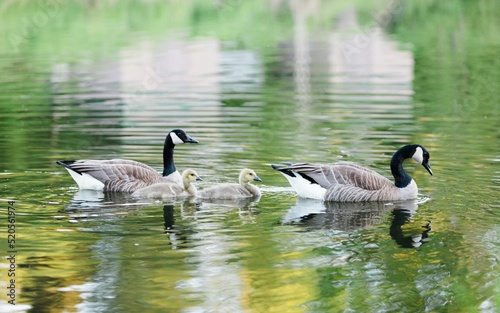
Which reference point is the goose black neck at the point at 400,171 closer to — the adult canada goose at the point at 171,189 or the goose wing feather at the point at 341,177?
the goose wing feather at the point at 341,177

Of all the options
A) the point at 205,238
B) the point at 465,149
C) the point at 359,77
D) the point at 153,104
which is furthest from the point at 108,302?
the point at 359,77

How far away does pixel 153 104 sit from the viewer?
24.2m

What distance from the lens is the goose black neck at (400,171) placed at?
564 inches

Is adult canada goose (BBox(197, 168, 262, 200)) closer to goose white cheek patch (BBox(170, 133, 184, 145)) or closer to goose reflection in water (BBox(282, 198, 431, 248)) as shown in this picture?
goose reflection in water (BBox(282, 198, 431, 248))

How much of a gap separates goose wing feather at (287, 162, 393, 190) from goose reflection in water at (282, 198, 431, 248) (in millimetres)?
255

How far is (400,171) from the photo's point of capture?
1441 centimetres

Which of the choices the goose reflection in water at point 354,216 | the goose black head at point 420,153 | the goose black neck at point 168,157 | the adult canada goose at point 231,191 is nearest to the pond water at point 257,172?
the goose reflection in water at point 354,216

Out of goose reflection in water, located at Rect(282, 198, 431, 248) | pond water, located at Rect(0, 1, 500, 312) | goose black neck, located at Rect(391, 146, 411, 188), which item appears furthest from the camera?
goose black neck, located at Rect(391, 146, 411, 188)

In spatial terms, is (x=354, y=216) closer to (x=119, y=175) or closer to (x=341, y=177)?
(x=341, y=177)

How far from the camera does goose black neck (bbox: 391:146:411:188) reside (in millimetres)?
14328

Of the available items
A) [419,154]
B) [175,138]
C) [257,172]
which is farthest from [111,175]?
[419,154]

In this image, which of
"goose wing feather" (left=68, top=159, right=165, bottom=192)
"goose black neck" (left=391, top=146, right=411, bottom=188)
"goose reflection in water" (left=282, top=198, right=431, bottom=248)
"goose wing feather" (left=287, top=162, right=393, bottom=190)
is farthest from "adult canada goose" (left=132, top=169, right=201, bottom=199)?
"goose black neck" (left=391, top=146, right=411, bottom=188)

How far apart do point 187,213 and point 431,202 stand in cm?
312

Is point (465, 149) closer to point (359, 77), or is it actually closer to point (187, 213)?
point (187, 213)
